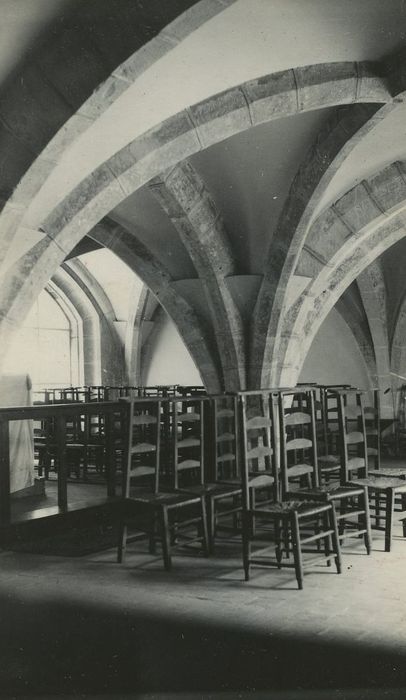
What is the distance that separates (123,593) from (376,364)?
8.51 m

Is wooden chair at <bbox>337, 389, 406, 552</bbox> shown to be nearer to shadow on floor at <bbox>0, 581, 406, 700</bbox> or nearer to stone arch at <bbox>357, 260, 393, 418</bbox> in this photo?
shadow on floor at <bbox>0, 581, 406, 700</bbox>

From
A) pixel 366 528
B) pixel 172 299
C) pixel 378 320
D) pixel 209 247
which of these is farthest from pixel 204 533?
pixel 378 320

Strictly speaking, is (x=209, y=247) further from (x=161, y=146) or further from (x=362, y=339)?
(x=362, y=339)

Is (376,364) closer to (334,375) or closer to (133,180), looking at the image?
(334,375)

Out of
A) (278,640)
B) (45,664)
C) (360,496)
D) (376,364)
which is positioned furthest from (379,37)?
(376,364)

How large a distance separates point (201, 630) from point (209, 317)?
16.9 feet

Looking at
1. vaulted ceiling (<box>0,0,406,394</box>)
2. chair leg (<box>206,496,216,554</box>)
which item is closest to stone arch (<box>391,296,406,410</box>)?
vaulted ceiling (<box>0,0,406,394</box>)

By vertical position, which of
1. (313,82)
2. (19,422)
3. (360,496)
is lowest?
(360,496)

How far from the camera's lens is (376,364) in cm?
1166

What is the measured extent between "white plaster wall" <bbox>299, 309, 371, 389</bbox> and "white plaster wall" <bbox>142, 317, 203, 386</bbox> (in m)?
2.53

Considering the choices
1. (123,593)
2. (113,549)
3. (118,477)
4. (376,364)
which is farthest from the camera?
(376,364)

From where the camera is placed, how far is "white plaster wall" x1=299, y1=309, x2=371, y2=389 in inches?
484

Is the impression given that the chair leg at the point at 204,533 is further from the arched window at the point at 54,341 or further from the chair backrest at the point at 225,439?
the arched window at the point at 54,341

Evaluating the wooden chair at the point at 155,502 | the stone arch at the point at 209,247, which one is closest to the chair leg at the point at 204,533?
the wooden chair at the point at 155,502
